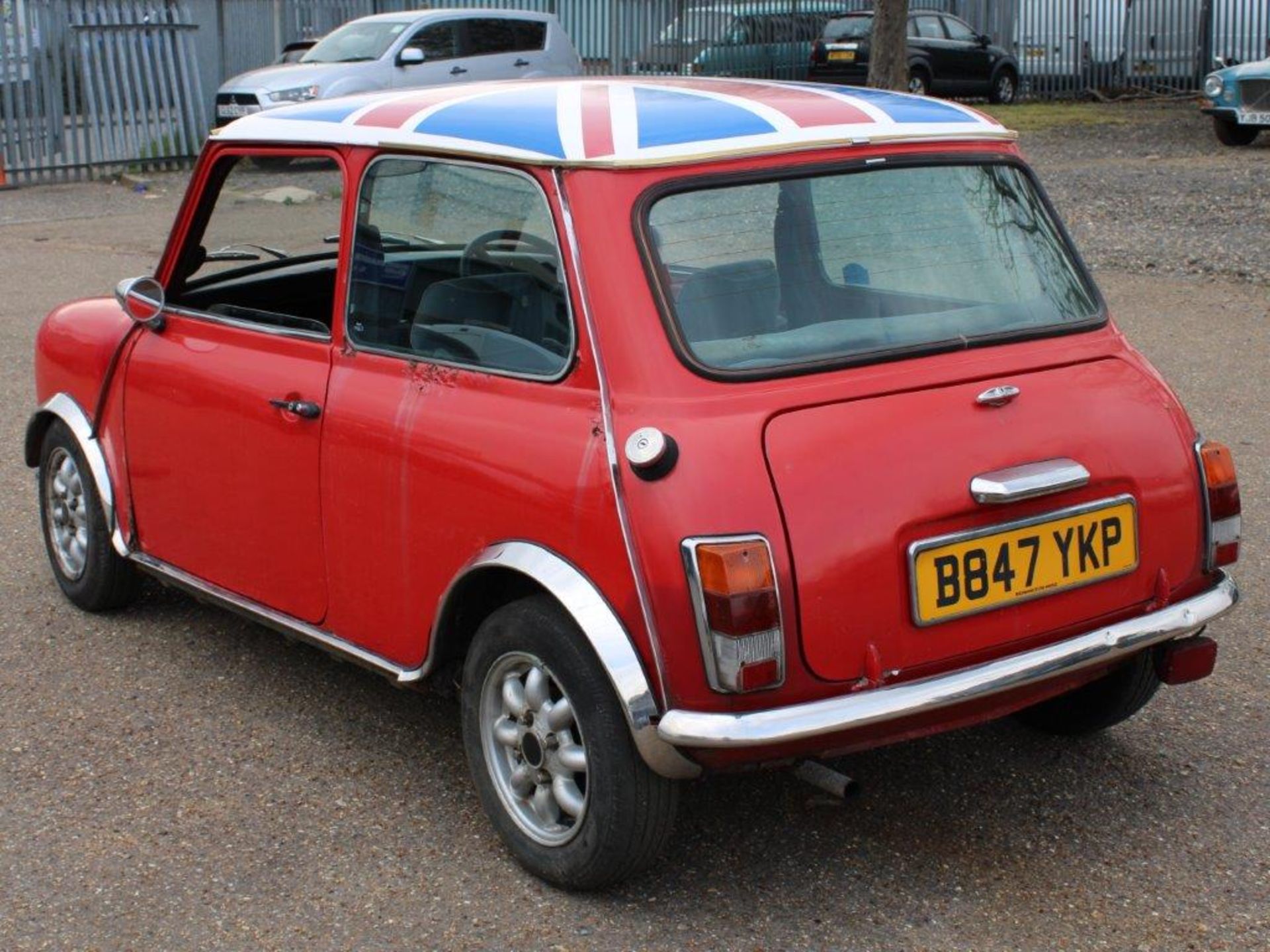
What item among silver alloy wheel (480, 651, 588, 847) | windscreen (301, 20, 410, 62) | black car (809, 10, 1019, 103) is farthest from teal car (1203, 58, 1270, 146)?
silver alloy wheel (480, 651, 588, 847)

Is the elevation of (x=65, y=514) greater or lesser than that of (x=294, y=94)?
lesser

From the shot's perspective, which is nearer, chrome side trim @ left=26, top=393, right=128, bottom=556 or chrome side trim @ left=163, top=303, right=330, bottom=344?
chrome side trim @ left=163, top=303, right=330, bottom=344

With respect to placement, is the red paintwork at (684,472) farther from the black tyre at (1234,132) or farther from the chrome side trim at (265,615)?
the black tyre at (1234,132)

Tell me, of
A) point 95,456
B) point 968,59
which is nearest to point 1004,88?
point 968,59

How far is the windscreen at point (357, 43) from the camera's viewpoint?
19.7m

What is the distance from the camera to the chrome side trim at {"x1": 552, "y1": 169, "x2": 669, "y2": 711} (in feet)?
10.9

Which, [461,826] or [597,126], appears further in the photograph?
[461,826]

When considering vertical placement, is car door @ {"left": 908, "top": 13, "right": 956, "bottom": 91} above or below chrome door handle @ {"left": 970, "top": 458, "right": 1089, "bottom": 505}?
above

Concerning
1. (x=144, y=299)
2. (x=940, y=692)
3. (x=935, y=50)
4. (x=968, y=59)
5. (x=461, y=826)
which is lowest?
(x=461, y=826)

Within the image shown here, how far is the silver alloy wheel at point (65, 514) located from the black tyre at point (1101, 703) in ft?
9.93

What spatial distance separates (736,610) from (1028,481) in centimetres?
73

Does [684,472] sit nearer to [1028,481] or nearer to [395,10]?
[1028,481]

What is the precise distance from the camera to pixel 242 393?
14.6 ft

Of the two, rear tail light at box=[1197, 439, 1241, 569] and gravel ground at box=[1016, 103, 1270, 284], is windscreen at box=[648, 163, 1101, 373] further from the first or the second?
gravel ground at box=[1016, 103, 1270, 284]
